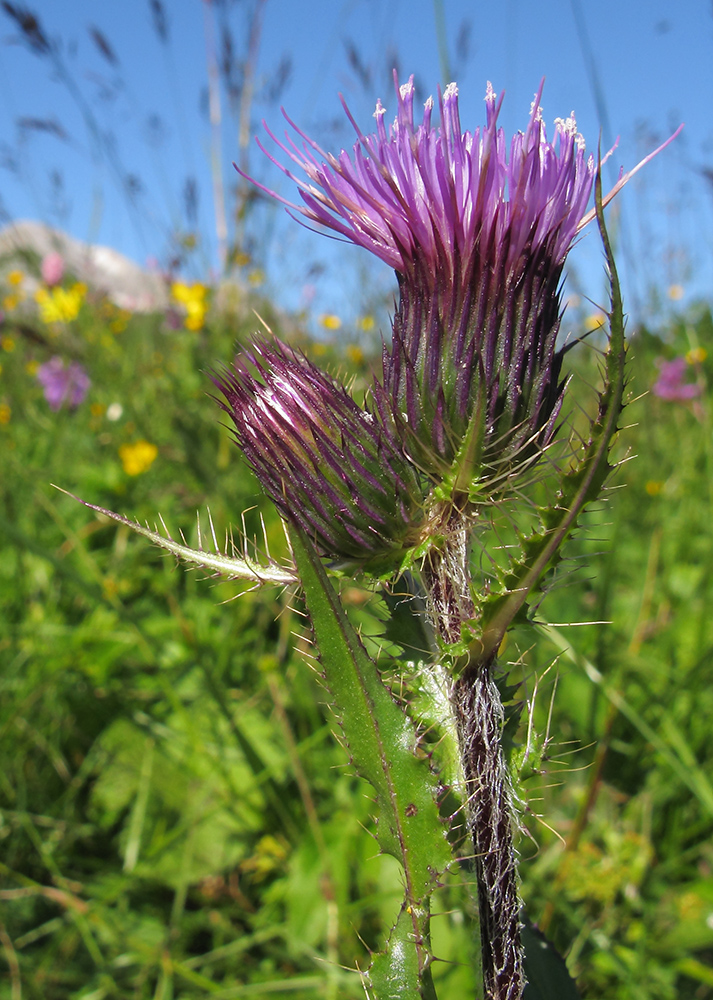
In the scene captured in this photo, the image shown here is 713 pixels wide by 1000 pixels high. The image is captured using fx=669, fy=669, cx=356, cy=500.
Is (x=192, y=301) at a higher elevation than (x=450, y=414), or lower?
higher

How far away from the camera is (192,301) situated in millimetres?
3984

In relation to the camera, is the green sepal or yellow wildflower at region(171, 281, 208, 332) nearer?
the green sepal

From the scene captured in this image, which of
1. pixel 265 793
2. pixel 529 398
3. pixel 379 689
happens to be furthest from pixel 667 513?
pixel 379 689

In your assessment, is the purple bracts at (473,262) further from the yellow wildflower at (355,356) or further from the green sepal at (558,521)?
the yellow wildflower at (355,356)

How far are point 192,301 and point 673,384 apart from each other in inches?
109

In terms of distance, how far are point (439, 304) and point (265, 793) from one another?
1318mm

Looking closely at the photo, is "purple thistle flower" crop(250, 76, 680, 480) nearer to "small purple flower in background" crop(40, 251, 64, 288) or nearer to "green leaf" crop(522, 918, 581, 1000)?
"green leaf" crop(522, 918, 581, 1000)

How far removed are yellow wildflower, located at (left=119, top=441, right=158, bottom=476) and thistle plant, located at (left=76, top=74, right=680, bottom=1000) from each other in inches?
84.8

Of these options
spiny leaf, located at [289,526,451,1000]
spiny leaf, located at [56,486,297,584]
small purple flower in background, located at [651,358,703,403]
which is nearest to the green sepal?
spiny leaf, located at [289,526,451,1000]

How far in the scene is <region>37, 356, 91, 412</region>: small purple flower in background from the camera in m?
3.87

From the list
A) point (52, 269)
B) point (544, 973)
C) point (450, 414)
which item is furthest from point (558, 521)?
point (52, 269)

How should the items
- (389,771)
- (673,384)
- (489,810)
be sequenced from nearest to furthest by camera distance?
(389,771), (489,810), (673,384)

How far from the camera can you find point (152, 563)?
2455mm

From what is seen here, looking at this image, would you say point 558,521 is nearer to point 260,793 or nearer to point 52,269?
point 260,793
